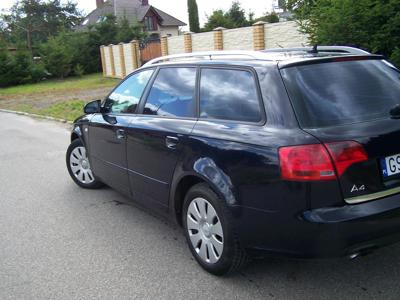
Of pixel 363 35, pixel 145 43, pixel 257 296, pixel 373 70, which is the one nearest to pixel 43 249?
pixel 257 296

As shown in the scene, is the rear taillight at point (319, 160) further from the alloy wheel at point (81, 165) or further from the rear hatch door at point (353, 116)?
the alloy wheel at point (81, 165)

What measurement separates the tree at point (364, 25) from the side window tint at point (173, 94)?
3194mm

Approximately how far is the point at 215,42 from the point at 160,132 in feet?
53.4

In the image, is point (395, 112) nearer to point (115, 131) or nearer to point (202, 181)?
point (202, 181)

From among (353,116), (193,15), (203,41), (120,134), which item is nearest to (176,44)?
(203,41)

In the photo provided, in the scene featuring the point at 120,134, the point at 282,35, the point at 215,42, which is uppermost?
the point at 282,35

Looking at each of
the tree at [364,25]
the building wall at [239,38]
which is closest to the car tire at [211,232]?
the tree at [364,25]

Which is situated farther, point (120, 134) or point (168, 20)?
point (168, 20)

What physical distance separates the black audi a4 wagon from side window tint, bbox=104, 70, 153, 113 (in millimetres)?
520

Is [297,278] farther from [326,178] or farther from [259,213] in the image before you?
[326,178]

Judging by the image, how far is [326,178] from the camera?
9.19 feet

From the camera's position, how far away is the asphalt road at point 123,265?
3.31 m

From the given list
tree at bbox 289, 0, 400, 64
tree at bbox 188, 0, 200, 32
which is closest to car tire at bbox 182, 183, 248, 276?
tree at bbox 289, 0, 400, 64

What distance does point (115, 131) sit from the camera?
4742 millimetres
